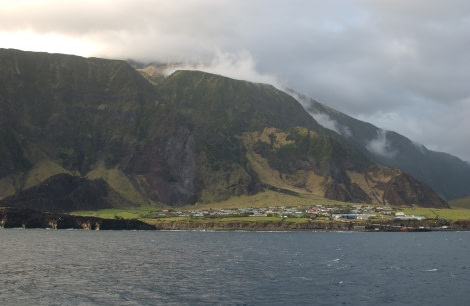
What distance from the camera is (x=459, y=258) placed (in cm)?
15262

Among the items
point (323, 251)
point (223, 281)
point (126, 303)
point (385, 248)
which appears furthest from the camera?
point (385, 248)

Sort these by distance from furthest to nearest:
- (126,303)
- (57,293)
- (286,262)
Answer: (286,262)
(57,293)
(126,303)

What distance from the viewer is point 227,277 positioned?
10644 cm

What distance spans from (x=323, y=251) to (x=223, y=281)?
74980mm

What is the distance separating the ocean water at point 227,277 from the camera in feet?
275

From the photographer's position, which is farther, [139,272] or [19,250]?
[19,250]

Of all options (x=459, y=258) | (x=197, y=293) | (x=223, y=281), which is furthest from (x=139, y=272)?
(x=459, y=258)

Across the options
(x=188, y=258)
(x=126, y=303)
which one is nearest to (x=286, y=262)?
(x=188, y=258)

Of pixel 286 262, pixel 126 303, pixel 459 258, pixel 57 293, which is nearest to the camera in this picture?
pixel 126 303

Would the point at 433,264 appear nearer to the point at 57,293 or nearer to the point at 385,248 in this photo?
the point at 385,248

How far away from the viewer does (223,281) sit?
10119 cm

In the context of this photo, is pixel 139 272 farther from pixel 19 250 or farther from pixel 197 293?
pixel 19 250

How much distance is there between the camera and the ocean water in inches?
3305

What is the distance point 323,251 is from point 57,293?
102874 millimetres
